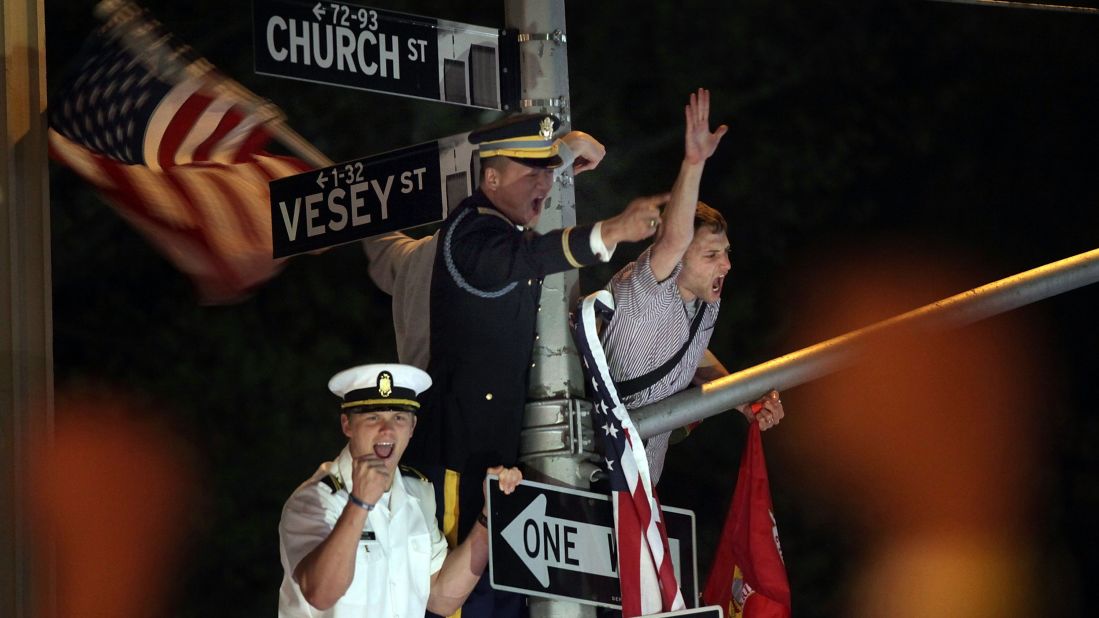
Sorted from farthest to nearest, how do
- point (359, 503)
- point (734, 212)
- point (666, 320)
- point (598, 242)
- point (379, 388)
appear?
point (734, 212)
point (666, 320)
point (379, 388)
point (598, 242)
point (359, 503)

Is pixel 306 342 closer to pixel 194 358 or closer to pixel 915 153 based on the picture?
pixel 194 358

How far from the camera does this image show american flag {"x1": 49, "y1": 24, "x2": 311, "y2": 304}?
9.96 m

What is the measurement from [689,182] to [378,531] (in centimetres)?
205

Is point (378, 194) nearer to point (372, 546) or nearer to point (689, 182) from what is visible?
point (689, 182)

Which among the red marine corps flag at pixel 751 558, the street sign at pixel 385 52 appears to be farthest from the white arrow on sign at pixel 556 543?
the street sign at pixel 385 52

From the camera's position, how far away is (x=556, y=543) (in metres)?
8.97

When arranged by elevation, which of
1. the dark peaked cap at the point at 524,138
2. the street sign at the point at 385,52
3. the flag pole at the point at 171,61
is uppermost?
the flag pole at the point at 171,61

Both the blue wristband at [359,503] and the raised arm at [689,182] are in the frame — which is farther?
the raised arm at [689,182]

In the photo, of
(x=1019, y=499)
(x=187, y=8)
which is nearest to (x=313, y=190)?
(x=187, y=8)

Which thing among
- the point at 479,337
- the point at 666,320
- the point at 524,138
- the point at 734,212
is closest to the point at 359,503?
the point at 479,337

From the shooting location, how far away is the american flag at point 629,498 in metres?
9.07

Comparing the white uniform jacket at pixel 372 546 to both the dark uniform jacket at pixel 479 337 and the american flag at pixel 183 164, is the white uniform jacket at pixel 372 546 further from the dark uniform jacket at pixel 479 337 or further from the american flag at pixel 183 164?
the american flag at pixel 183 164

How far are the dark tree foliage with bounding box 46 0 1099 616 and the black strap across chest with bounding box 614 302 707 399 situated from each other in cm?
798

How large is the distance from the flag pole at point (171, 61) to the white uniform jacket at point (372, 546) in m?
1.66
